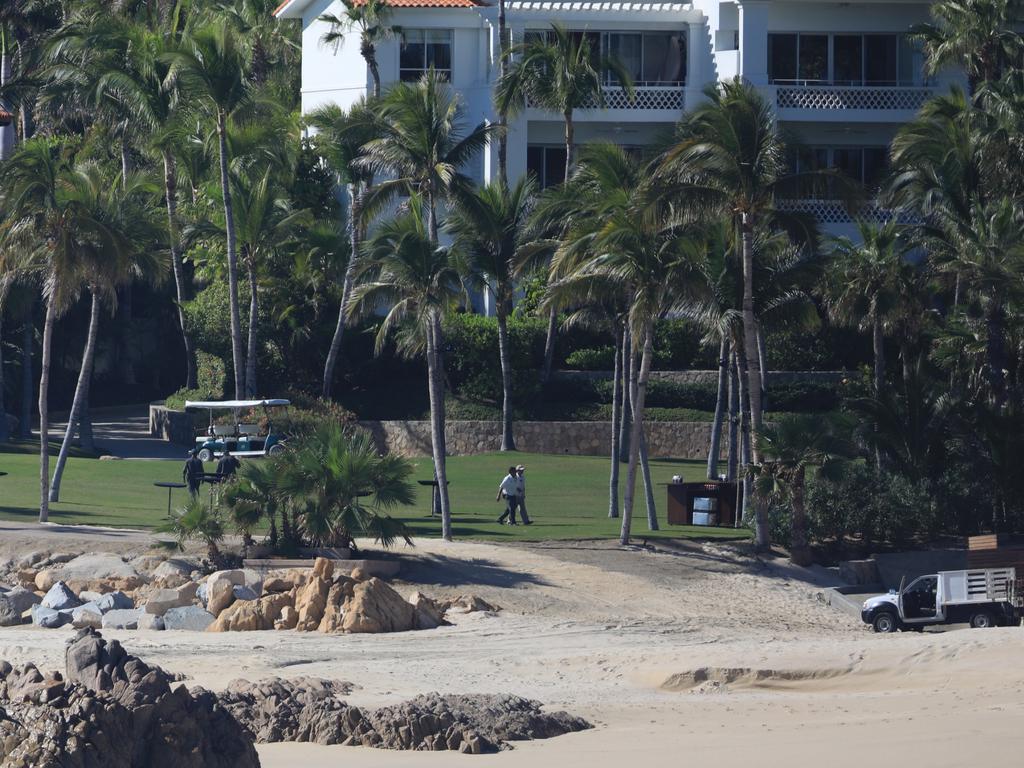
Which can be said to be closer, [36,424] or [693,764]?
[693,764]

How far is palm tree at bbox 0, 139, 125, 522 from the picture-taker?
27.7m

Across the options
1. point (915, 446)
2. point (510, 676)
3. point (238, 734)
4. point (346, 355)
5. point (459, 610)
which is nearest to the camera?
point (238, 734)

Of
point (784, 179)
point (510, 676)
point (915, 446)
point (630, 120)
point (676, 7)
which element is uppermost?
point (676, 7)

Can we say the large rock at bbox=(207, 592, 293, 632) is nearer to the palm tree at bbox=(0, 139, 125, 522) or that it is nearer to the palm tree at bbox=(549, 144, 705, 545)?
the palm tree at bbox=(549, 144, 705, 545)

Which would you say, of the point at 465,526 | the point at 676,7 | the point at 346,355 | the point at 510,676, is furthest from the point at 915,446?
the point at 676,7

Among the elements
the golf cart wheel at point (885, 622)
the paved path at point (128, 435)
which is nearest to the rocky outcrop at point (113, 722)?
the golf cart wheel at point (885, 622)

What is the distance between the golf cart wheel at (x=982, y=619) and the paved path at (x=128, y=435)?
22223 mm

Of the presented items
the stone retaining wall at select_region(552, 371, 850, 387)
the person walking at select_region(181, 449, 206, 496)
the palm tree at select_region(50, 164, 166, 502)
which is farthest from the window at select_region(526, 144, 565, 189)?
the person walking at select_region(181, 449, 206, 496)

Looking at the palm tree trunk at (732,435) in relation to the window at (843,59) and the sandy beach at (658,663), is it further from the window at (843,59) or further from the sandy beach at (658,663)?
the window at (843,59)

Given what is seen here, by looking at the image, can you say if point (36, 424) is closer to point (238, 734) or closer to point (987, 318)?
point (987, 318)

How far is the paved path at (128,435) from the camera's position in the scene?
134 ft

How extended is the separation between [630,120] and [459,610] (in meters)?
28.0

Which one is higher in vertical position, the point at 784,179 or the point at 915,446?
the point at 784,179

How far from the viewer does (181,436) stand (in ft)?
142
